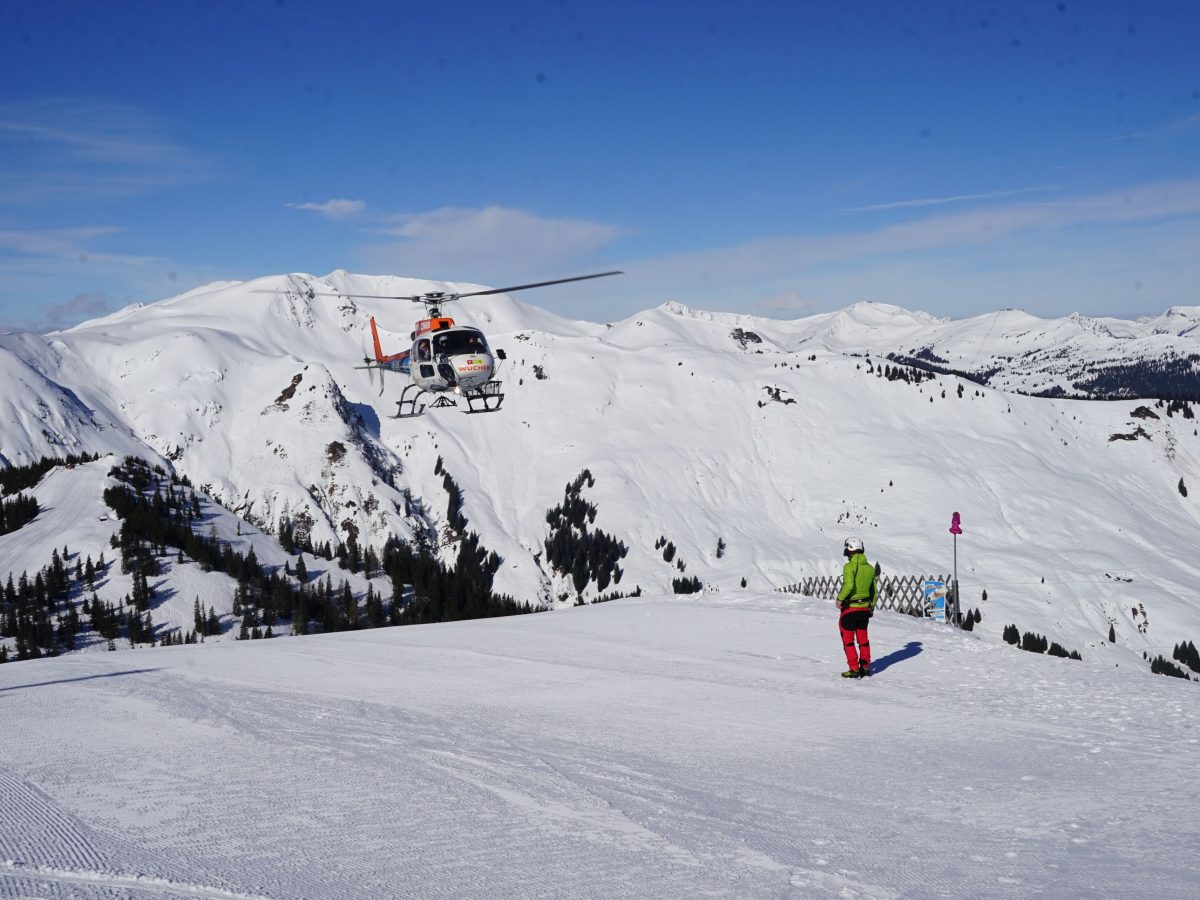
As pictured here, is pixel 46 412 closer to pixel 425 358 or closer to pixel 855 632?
pixel 425 358

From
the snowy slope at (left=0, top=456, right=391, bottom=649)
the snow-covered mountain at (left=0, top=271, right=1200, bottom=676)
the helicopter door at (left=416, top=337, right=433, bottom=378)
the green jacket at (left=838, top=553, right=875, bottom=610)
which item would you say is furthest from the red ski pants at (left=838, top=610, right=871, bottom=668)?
the snow-covered mountain at (left=0, top=271, right=1200, bottom=676)

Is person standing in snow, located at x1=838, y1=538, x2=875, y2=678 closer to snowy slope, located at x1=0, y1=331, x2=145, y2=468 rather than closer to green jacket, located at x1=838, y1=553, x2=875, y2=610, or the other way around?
green jacket, located at x1=838, y1=553, x2=875, y2=610

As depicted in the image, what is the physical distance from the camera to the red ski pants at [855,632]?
1442cm

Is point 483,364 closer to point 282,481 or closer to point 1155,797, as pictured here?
point 1155,797

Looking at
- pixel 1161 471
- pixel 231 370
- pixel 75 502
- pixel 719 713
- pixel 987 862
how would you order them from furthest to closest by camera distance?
1. pixel 231 370
2. pixel 1161 471
3. pixel 75 502
4. pixel 719 713
5. pixel 987 862

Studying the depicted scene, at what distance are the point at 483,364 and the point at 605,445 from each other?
102 m

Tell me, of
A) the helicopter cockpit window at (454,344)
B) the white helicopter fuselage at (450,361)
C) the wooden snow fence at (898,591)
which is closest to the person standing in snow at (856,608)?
the wooden snow fence at (898,591)

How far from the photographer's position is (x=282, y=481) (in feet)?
Answer: 436

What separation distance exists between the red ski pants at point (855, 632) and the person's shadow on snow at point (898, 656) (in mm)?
658

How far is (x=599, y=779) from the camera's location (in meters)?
8.52

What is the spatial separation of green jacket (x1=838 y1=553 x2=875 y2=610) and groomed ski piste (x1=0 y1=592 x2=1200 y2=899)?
1382 mm

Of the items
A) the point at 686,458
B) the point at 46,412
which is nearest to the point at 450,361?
the point at 686,458

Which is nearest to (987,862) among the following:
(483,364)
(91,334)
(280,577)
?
(483,364)

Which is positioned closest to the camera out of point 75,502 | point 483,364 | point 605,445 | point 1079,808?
point 1079,808
